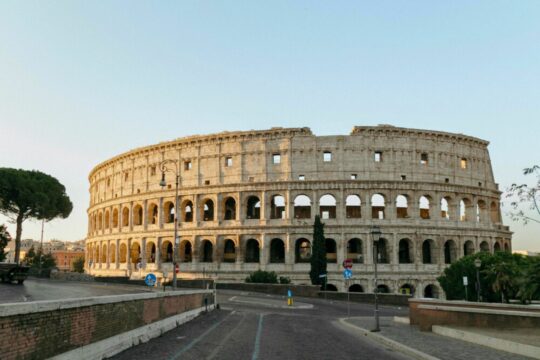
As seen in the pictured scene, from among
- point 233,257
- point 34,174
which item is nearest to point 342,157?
point 233,257

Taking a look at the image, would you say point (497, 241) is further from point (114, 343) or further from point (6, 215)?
point (6, 215)

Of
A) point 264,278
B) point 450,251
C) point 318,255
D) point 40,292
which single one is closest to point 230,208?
point 264,278

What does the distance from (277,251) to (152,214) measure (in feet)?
63.8

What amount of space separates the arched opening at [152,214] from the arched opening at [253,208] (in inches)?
546

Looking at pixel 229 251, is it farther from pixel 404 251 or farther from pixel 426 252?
pixel 426 252

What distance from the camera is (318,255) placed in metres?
51.4

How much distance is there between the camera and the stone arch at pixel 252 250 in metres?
61.3

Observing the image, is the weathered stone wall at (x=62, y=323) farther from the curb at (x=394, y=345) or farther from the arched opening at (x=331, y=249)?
the arched opening at (x=331, y=249)

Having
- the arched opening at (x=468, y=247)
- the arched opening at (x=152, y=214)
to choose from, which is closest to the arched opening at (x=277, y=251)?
the arched opening at (x=152, y=214)

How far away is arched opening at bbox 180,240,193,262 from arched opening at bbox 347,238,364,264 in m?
20.9

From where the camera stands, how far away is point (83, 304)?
10703mm

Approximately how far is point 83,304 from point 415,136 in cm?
5319

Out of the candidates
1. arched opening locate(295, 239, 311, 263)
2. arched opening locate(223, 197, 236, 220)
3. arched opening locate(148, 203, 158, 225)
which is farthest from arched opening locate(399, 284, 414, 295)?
arched opening locate(148, 203, 158, 225)

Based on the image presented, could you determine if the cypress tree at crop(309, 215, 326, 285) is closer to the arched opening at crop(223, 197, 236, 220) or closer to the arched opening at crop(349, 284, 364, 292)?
the arched opening at crop(349, 284, 364, 292)
